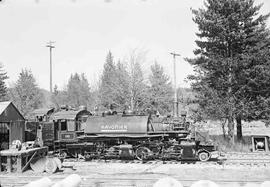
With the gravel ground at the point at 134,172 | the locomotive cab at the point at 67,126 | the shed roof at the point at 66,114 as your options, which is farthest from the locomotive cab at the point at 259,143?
the shed roof at the point at 66,114

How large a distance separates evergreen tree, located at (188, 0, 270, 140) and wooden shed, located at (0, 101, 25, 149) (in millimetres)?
12775

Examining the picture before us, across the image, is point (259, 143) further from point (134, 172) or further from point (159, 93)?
point (159, 93)

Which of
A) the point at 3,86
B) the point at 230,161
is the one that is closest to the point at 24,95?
the point at 3,86

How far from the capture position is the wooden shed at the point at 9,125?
1840 cm

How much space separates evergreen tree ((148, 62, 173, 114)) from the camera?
41500 mm

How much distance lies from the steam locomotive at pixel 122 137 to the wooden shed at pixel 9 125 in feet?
4.22

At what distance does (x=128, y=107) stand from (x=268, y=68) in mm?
19089

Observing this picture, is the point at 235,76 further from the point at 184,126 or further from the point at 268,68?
the point at 184,126

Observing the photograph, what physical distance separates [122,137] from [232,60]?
998 cm

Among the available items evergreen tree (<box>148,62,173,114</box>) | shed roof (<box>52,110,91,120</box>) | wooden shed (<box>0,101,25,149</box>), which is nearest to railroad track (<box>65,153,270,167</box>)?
shed roof (<box>52,110,91,120</box>)

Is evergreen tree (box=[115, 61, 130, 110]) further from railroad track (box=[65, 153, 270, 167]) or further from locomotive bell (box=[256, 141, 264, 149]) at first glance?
railroad track (box=[65, 153, 270, 167])

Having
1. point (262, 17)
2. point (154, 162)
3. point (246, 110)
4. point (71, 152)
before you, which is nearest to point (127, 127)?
point (154, 162)

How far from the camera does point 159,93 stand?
143 feet

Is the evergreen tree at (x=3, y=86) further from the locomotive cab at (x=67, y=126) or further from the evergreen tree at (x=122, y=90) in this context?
the locomotive cab at (x=67, y=126)
